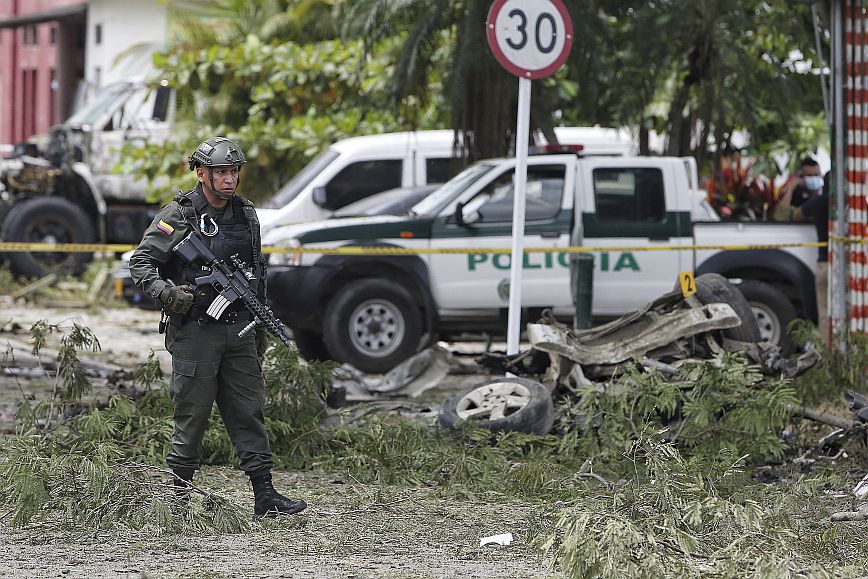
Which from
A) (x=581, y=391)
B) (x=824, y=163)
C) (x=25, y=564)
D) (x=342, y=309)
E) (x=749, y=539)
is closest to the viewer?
(x=749, y=539)

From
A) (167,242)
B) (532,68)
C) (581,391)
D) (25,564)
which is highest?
(532,68)

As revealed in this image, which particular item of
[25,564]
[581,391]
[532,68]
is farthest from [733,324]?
[25,564]

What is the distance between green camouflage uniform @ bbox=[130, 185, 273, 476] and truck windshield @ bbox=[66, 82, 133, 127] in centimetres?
1254

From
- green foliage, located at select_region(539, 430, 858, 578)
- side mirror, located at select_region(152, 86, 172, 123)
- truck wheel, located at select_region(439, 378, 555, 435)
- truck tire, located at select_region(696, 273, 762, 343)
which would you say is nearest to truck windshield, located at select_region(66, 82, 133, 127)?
side mirror, located at select_region(152, 86, 172, 123)

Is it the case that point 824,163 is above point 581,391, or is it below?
above

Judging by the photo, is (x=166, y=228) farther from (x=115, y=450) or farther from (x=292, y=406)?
(x=292, y=406)

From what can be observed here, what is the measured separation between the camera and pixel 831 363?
29.9 feet

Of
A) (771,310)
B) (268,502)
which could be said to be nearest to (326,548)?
(268,502)

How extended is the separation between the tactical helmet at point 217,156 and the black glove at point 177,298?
1.85 feet

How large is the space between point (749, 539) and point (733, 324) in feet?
12.2

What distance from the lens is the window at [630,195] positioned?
1181cm

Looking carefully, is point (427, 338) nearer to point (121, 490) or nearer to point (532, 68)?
point (532, 68)

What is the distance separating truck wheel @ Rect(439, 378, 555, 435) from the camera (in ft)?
26.2

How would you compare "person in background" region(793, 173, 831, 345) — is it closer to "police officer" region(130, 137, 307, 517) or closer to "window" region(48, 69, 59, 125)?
"police officer" region(130, 137, 307, 517)
